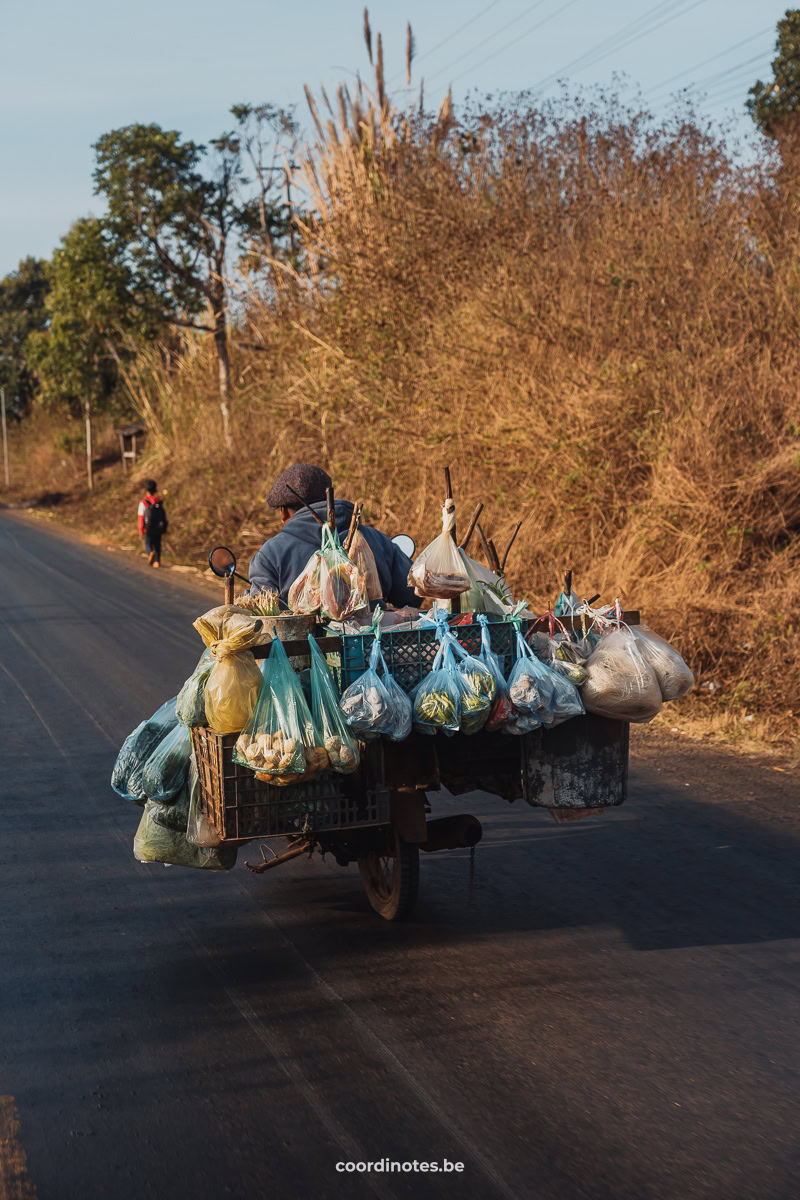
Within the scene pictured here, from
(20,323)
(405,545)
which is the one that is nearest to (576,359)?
(405,545)

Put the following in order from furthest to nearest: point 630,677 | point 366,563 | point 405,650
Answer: point 366,563 → point 630,677 → point 405,650

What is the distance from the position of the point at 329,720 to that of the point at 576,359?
9423 millimetres

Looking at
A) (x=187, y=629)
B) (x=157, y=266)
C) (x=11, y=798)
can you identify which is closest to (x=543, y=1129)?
(x=11, y=798)

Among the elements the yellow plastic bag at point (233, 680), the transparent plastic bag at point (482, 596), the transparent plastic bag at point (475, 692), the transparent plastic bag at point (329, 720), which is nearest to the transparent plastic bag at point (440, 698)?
the transparent plastic bag at point (475, 692)

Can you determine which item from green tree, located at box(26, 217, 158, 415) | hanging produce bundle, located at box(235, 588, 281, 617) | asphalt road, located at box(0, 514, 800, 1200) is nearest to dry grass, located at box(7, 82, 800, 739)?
asphalt road, located at box(0, 514, 800, 1200)

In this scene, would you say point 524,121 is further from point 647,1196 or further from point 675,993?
point 647,1196

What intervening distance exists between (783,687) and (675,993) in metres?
5.07

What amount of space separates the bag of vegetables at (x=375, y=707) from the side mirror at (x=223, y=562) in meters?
0.74

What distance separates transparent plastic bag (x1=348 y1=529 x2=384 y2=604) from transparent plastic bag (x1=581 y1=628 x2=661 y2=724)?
3.20 ft

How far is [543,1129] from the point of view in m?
3.54

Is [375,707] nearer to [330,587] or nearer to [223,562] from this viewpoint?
[330,587]

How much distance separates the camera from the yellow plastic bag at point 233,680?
168 inches

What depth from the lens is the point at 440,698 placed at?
14.5ft

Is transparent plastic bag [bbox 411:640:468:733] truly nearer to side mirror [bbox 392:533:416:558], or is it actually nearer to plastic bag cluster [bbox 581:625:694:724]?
plastic bag cluster [bbox 581:625:694:724]
